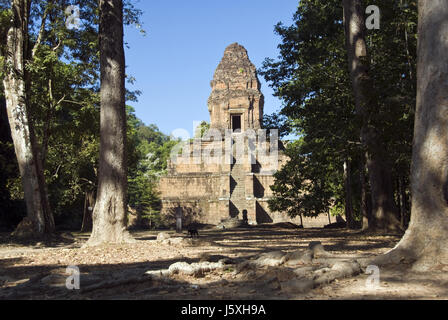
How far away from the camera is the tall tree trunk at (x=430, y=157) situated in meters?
5.21

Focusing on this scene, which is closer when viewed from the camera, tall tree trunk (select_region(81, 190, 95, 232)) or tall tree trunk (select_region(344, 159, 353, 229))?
tall tree trunk (select_region(344, 159, 353, 229))

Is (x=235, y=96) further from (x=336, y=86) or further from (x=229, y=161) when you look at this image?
(x=336, y=86)

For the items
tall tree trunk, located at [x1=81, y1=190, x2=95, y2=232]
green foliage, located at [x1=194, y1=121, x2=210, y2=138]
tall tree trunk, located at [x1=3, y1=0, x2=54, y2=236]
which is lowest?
tall tree trunk, located at [x1=81, y1=190, x2=95, y2=232]

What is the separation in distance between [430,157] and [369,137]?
20.6 ft

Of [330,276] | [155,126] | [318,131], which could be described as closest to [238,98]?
[318,131]

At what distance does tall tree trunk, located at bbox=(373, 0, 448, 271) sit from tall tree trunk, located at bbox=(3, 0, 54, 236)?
1093cm

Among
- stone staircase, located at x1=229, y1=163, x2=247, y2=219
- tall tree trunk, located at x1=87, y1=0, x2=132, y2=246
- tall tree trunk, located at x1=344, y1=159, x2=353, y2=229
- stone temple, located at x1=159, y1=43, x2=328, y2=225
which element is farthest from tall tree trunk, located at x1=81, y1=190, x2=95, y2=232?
tall tree trunk, located at x1=87, y1=0, x2=132, y2=246

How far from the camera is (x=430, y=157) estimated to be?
5398 mm

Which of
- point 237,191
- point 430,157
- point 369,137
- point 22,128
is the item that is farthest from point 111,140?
point 237,191

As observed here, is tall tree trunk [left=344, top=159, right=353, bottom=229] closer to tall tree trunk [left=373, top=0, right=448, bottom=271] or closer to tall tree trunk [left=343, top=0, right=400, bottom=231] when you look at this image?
tall tree trunk [left=343, top=0, right=400, bottom=231]

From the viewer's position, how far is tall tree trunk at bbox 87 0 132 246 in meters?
9.70

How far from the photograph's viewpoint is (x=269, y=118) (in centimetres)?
1933
